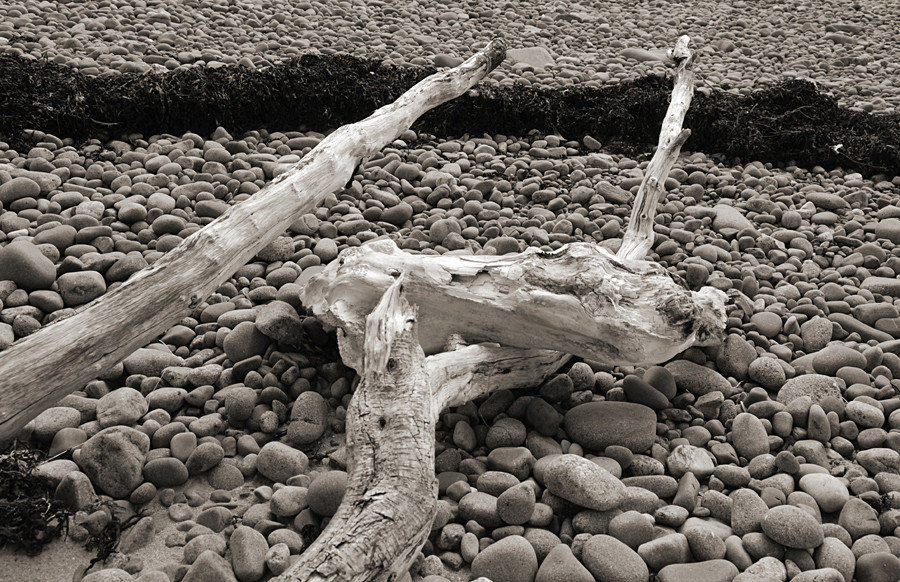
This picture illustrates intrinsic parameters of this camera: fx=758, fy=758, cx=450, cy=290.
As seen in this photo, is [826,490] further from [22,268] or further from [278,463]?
[22,268]

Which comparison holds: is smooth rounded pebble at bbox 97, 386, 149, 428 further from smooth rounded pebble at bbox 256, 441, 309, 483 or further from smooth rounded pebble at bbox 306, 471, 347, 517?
smooth rounded pebble at bbox 306, 471, 347, 517

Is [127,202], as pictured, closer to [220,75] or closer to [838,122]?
[220,75]

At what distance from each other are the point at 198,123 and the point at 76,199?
1279mm

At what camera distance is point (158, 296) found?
9.58ft

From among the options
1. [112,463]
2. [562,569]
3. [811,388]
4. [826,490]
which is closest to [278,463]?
[112,463]

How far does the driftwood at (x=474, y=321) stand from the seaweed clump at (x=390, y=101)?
102 inches

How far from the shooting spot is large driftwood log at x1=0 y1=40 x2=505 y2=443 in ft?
8.37

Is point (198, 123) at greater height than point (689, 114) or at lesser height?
lesser

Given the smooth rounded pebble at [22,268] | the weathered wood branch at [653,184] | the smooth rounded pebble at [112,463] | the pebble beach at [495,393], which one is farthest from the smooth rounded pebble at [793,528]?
the smooth rounded pebble at [22,268]

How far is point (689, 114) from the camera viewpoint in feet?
19.1

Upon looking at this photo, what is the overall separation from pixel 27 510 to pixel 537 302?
77.9 inches

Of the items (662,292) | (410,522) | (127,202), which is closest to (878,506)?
(662,292)

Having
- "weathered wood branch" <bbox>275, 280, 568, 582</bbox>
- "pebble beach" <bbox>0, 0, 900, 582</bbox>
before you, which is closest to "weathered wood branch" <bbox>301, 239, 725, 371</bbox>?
"weathered wood branch" <bbox>275, 280, 568, 582</bbox>

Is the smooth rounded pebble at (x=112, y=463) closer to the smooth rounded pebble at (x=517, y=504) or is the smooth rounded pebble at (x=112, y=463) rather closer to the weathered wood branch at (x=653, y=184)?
the smooth rounded pebble at (x=517, y=504)
